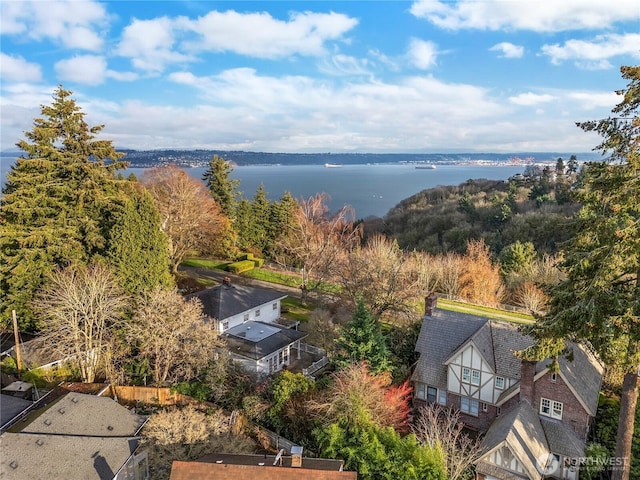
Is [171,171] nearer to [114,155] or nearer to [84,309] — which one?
[114,155]

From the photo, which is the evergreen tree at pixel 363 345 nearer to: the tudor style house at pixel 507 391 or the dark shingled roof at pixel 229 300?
the tudor style house at pixel 507 391

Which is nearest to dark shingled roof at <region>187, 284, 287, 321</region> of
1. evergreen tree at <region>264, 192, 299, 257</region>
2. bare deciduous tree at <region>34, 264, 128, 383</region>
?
bare deciduous tree at <region>34, 264, 128, 383</region>

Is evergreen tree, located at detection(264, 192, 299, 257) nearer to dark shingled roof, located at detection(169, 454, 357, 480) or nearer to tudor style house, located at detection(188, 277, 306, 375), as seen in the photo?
tudor style house, located at detection(188, 277, 306, 375)

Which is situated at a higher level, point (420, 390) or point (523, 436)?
point (523, 436)

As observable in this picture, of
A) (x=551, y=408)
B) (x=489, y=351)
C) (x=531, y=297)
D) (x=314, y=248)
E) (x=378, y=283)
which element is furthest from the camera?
(x=314, y=248)

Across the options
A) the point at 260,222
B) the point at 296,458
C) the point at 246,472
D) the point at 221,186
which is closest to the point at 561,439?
the point at 296,458

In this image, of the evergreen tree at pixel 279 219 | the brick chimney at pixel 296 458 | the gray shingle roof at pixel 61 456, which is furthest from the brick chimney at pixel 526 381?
the evergreen tree at pixel 279 219

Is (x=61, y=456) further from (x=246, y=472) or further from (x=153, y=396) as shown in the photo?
(x=246, y=472)
